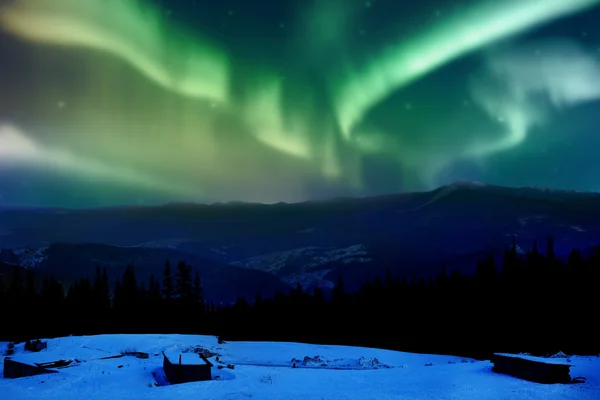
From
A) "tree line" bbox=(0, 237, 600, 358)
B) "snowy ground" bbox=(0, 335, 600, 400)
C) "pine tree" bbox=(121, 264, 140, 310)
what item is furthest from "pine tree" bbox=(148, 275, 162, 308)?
"snowy ground" bbox=(0, 335, 600, 400)

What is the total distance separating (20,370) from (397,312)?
6860cm

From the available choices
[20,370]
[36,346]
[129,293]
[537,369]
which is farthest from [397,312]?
[20,370]

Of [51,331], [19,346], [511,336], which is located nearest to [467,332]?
[511,336]

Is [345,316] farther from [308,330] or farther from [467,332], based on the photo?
[467,332]

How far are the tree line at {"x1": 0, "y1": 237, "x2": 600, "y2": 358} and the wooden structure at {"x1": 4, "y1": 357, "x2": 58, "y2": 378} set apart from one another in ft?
185

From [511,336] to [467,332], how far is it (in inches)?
279

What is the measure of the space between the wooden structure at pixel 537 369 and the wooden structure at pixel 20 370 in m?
26.4

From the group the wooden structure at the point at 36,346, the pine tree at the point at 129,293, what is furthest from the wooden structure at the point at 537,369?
the pine tree at the point at 129,293

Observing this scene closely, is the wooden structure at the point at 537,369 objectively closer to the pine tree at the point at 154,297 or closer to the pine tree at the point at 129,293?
the pine tree at the point at 154,297

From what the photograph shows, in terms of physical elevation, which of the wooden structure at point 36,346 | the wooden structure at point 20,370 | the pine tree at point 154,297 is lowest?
the wooden structure at point 20,370

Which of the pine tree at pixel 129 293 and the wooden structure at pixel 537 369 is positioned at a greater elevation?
the pine tree at pixel 129 293

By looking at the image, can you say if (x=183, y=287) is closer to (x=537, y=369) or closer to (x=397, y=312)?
(x=397, y=312)

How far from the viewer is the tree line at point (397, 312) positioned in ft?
251

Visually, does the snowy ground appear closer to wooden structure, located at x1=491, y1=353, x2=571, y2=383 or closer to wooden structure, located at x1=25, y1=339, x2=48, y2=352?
wooden structure, located at x1=491, y1=353, x2=571, y2=383
